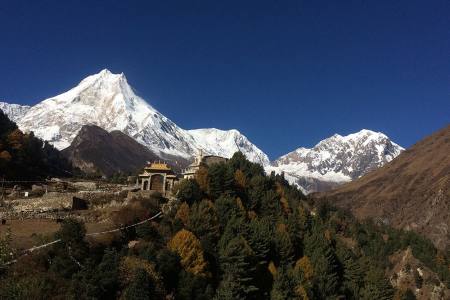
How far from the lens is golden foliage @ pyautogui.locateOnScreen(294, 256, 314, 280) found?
81688 mm

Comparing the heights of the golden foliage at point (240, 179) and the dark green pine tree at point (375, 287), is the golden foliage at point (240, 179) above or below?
above

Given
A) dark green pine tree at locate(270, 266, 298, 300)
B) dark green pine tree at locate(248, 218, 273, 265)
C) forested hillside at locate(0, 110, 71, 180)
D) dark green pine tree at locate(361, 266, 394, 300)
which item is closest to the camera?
dark green pine tree at locate(270, 266, 298, 300)

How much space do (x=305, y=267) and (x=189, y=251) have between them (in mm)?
23785

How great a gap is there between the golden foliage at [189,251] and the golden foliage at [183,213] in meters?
5.82

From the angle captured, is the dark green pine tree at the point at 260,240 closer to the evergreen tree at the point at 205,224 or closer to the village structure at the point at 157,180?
the evergreen tree at the point at 205,224

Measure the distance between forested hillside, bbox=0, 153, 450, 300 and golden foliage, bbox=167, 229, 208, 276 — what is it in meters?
0.13

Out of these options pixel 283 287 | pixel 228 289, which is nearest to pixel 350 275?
pixel 283 287

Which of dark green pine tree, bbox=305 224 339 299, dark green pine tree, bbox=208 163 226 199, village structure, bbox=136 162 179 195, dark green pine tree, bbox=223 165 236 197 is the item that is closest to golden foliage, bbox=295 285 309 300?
dark green pine tree, bbox=305 224 339 299

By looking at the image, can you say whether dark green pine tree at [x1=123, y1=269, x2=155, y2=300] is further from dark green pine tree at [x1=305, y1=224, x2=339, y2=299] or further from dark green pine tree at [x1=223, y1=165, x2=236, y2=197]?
dark green pine tree at [x1=223, y1=165, x2=236, y2=197]

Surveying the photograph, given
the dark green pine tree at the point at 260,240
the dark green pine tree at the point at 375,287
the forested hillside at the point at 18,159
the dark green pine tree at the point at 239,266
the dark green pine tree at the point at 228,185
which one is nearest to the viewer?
the dark green pine tree at the point at 239,266

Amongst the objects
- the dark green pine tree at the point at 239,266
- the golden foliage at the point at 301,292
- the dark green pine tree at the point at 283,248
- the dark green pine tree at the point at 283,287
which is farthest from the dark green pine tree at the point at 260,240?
the golden foliage at the point at 301,292

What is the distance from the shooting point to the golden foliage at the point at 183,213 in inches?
3009

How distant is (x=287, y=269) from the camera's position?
81.3 meters

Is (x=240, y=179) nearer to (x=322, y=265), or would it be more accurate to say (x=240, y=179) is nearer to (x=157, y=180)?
(x=157, y=180)
